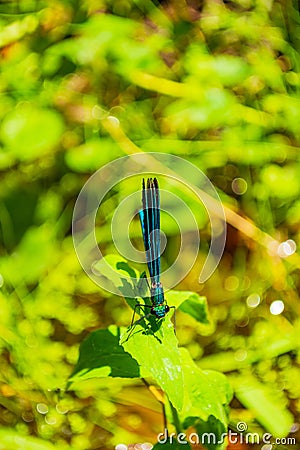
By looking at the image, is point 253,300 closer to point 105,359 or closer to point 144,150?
point 144,150

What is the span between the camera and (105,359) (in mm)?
596

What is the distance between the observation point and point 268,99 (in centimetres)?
96

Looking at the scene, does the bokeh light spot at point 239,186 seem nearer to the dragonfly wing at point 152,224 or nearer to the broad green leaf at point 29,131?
the broad green leaf at point 29,131

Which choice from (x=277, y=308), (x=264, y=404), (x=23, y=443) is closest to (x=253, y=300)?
(x=277, y=308)

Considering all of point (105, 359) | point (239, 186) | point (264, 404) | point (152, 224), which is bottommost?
point (264, 404)

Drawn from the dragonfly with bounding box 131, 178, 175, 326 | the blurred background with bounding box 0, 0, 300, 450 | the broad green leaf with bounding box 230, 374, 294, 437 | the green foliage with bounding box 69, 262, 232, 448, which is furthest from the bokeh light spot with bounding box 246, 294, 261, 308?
the dragonfly with bounding box 131, 178, 175, 326

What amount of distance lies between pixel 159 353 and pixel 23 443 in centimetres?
33

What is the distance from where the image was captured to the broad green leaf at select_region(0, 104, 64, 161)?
0.88 meters

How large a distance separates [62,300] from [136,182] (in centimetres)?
18

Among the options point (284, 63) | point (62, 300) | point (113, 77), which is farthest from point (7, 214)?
point (284, 63)

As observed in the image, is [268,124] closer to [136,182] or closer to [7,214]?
Result: [136,182]

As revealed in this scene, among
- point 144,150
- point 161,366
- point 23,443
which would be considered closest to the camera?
point 161,366

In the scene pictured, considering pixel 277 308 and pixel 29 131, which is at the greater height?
pixel 29 131

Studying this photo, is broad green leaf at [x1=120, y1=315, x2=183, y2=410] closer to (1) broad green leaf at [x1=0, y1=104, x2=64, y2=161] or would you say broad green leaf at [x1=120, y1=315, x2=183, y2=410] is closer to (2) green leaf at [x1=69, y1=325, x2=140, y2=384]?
(2) green leaf at [x1=69, y1=325, x2=140, y2=384]
